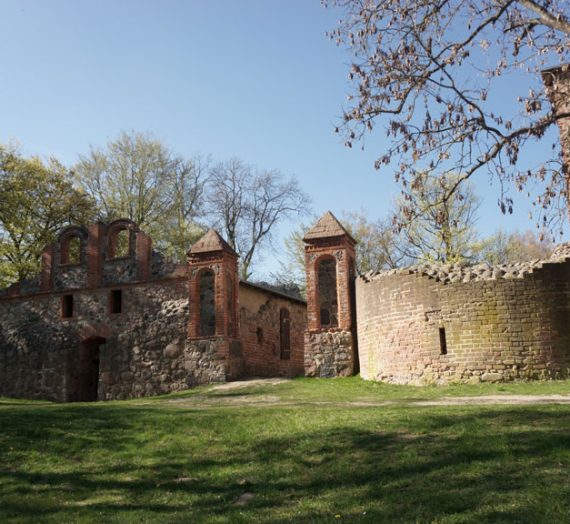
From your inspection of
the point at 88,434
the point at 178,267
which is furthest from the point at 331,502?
the point at 178,267

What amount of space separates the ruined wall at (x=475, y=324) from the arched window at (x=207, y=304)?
6.59m

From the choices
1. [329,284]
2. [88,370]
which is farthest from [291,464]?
[88,370]

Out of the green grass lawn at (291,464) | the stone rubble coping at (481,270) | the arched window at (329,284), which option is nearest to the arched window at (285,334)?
the arched window at (329,284)

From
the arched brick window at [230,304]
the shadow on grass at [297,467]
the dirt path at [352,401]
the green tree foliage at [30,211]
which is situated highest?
the green tree foliage at [30,211]

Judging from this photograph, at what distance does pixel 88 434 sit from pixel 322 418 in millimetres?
4035

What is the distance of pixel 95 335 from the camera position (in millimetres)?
23672

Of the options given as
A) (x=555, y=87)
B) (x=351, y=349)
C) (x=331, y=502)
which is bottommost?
(x=331, y=502)

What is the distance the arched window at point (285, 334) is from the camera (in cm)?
2695

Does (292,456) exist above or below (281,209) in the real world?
below

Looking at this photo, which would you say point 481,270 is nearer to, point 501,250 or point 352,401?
point 352,401

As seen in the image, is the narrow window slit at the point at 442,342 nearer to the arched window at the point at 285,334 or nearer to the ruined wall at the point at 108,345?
the ruined wall at the point at 108,345

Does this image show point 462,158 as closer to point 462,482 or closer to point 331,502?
point 462,482

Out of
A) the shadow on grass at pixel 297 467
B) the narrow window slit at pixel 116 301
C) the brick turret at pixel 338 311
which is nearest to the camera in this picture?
the shadow on grass at pixel 297 467

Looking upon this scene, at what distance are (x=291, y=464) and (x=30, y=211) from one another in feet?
81.0
